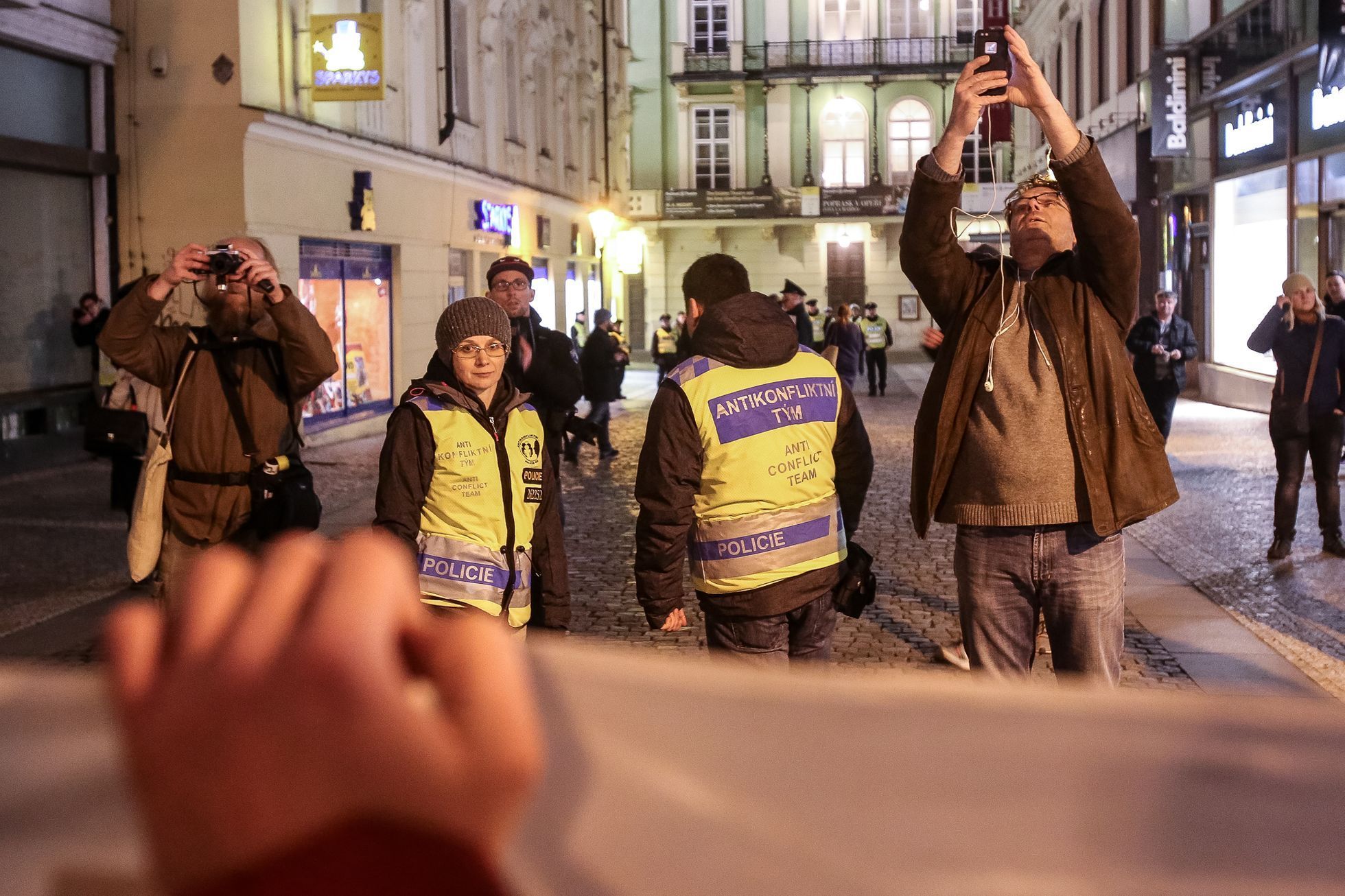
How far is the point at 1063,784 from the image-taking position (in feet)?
2.80

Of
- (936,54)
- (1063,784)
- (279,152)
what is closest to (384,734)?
(1063,784)

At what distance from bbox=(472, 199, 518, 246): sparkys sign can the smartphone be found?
20772 millimetres

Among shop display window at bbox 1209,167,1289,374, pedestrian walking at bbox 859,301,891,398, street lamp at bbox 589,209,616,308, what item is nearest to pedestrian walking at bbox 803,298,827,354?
pedestrian walking at bbox 859,301,891,398

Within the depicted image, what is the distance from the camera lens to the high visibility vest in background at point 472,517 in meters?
4.30

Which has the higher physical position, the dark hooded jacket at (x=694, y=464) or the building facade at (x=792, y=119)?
the building facade at (x=792, y=119)

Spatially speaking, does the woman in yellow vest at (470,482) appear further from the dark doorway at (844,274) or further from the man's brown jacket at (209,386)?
the dark doorway at (844,274)

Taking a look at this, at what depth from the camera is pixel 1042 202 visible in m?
4.16

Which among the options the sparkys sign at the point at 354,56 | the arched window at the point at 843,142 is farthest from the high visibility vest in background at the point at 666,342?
the arched window at the point at 843,142

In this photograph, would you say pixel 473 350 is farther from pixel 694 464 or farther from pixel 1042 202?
pixel 1042 202

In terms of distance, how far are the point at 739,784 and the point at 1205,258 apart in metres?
23.8

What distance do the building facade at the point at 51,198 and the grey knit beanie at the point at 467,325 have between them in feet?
35.5

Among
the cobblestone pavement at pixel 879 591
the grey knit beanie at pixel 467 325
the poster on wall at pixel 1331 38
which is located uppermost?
the poster on wall at pixel 1331 38

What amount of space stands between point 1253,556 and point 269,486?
6926 millimetres

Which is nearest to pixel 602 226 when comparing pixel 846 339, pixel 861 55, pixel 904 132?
pixel 846 339
